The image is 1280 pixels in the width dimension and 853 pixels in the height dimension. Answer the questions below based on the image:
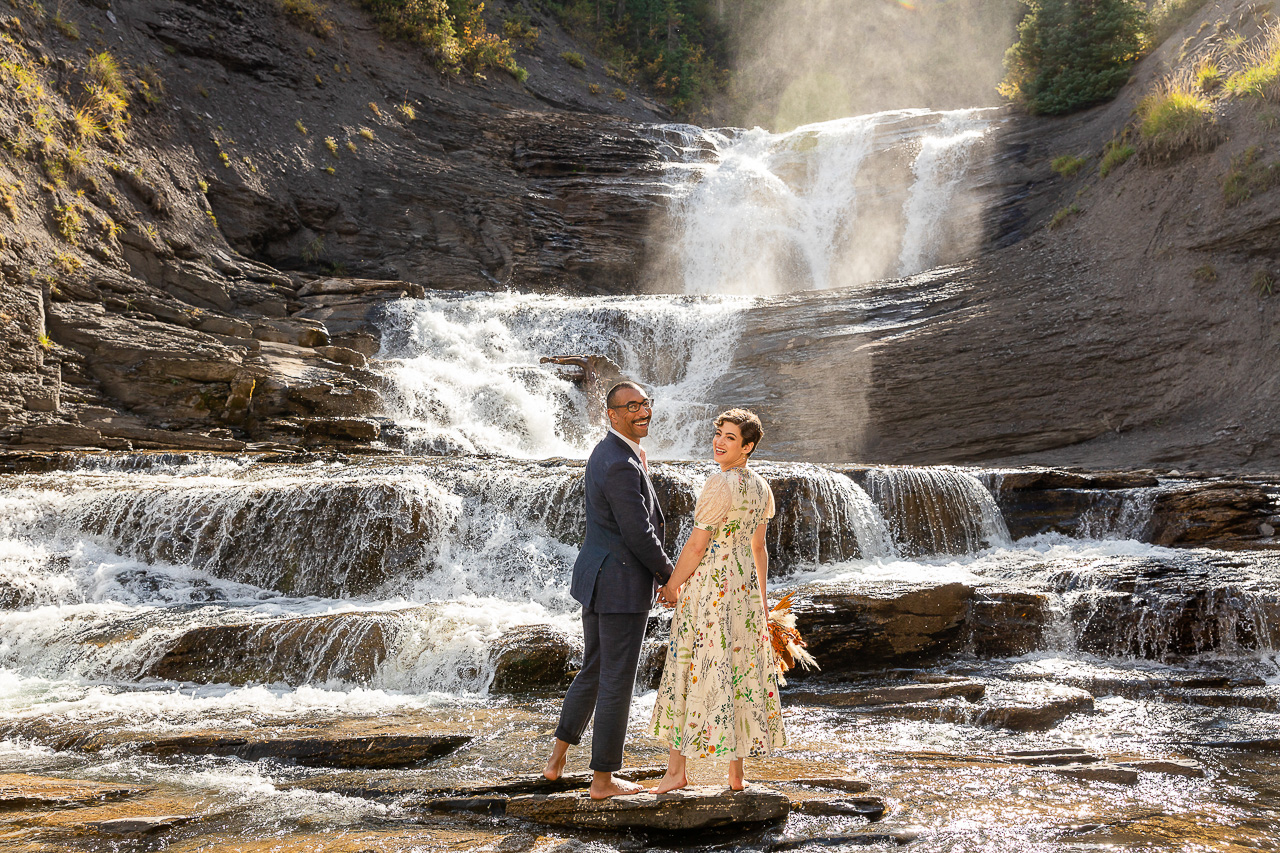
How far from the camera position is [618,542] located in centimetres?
367

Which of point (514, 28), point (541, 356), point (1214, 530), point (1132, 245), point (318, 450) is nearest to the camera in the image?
point (1214, 530)

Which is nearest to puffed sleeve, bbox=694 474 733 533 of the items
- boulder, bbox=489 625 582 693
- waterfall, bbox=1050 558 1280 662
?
boulder, bbox=489 625 582 693

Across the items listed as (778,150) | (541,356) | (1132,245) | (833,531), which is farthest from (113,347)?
(778,150)

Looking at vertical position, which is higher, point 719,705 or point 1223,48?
point 1223,48

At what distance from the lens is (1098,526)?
1075cm

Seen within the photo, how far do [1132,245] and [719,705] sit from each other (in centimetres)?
1699

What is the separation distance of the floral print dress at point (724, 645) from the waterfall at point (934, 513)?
25.4 ft

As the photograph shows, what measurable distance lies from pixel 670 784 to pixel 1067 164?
846 inches

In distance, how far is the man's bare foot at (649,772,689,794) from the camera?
11.9 ft

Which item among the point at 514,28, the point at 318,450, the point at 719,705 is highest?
the point at 514,28

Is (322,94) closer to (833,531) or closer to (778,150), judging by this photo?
Answer: (778,150)

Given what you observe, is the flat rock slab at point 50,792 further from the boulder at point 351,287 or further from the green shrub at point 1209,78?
the green shrub at point 1209,78

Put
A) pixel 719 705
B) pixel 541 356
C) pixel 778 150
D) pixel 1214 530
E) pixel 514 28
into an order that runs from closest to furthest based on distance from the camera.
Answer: pixel 719 705 < pixel 1214 530 < pixel 541 356 < pixel 778 150 < pixel 514 28

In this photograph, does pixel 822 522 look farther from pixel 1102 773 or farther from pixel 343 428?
pixel 343 428
